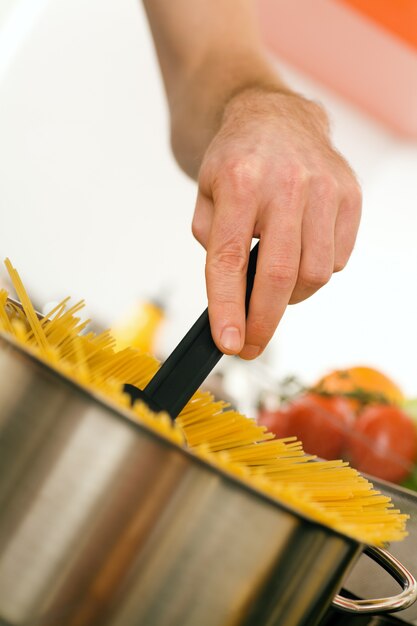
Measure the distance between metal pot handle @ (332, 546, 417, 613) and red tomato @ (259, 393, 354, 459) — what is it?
0.80ft

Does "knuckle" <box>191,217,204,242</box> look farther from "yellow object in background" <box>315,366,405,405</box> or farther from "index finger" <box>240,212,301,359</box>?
"yellow object in background" <box>315,366,405,405</box>

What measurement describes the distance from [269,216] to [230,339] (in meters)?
0.09

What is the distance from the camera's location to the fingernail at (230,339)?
0.92 feet

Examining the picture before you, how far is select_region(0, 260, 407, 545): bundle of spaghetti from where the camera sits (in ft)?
0.70

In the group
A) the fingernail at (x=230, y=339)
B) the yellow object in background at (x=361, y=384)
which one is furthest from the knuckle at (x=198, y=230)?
the yellow object in background at (x=361, y=384)

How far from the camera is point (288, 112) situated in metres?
0.42

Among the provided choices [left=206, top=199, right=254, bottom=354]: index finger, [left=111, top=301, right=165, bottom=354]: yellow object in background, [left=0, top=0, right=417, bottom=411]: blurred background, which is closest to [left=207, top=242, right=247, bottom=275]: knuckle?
[left=206, top=199, right=254, bottom=354]: index finger

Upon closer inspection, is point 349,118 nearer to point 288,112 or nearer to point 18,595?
point 288,112

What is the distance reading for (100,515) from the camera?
202 mm

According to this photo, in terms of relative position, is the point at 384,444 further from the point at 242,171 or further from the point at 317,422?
the point at 242,171

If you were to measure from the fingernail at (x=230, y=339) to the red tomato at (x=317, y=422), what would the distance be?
247 millimetres

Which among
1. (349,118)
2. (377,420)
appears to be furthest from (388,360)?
(377,420)

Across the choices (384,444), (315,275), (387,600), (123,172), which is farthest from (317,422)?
(123,172)

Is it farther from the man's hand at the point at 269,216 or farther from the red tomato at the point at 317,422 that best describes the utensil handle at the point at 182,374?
the red tomato at the point at 317,422
